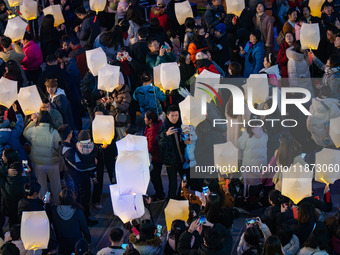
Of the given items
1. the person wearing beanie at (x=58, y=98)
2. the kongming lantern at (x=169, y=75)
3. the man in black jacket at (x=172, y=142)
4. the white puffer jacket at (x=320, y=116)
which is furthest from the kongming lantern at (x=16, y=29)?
the white puffer jacket at (x=320, y=116)

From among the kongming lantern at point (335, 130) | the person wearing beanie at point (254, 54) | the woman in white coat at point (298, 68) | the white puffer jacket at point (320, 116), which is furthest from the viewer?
the person wearing beanie at point (254, 54)

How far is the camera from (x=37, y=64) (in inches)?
479

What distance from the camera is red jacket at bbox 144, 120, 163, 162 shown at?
9.73 metres

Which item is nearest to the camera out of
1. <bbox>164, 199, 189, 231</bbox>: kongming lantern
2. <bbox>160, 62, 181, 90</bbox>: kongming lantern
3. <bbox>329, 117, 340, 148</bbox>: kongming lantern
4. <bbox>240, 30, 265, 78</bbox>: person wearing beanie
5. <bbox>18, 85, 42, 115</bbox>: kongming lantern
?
<bbox>164, 199, 189, 231</bbox>: kongming lantern

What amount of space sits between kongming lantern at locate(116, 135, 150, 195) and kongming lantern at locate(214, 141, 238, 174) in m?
1.22

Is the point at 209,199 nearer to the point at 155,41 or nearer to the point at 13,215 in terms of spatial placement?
the point at 13,215

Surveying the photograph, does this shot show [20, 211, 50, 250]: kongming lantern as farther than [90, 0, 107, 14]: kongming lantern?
No

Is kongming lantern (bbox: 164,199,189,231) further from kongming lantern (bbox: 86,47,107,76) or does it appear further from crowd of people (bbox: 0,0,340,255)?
kongming lantern (bbox: 86,47,107,76)

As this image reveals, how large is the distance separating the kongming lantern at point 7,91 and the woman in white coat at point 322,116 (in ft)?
13.1

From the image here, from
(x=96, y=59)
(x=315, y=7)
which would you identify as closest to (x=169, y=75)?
(x=96, y=59)

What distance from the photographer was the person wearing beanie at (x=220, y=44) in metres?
12.4

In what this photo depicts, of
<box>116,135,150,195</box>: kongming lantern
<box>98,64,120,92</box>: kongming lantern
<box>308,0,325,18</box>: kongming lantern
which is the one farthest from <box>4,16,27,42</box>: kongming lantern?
<box>308,0,325,18</box>: kongming lantern

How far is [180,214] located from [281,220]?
1.08m

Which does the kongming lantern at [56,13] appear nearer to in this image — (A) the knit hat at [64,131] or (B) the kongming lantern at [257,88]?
(A) the knit hat at [64,131]
